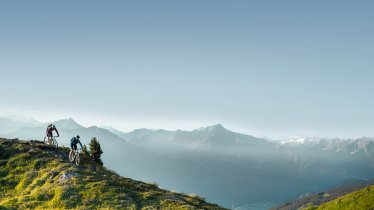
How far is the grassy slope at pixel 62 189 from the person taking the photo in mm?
48062

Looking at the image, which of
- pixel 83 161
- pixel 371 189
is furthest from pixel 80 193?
pixel 371 189

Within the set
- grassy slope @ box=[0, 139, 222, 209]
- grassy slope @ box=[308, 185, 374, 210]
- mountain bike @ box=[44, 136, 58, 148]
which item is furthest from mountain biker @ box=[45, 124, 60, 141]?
grassy slope @ box=[308, 185, 374, 210]

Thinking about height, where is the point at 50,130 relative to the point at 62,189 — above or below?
above

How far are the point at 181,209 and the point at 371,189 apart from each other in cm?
6471

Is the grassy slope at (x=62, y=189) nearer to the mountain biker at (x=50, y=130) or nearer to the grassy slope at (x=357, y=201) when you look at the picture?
the mountain biker at (x=50, y=130)

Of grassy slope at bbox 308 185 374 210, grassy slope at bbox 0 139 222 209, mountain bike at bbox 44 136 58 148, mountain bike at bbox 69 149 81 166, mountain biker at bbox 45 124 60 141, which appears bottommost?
grassy slope at bbox 308 185 374 210

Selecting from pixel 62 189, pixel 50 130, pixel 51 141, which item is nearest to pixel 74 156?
pixel 50 130

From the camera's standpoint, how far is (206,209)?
53.3 meters

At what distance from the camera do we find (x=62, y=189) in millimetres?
51062

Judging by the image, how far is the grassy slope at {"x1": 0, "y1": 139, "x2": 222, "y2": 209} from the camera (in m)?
48.1

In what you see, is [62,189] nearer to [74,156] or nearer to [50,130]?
[74,156]

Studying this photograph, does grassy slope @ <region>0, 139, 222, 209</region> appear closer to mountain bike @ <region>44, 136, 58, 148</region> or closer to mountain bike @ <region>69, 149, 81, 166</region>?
mountain bike @ <region>69, 149, 81, 166</region>

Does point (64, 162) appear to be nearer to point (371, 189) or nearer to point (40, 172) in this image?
point (40, 172)

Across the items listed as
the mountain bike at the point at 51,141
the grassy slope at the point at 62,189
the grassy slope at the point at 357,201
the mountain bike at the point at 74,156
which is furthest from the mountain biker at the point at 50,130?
the grassy slope at the point at 357,201
